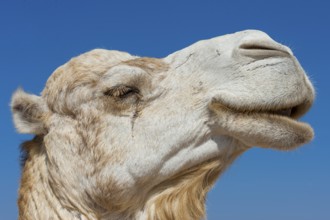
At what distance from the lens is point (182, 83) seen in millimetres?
5137

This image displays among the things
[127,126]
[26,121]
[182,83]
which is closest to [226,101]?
[182,83]

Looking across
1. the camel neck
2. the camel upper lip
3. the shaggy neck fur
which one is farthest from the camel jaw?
the camel neck

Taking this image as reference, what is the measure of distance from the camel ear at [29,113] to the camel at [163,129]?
144 millimetres

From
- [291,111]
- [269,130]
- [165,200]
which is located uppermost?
[291,111]

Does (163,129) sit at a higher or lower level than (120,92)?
lower

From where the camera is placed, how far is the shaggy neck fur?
16.2 ft

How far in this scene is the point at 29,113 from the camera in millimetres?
5535

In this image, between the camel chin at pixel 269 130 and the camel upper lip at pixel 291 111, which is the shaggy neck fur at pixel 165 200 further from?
the camel upper lip at pixel 291 111

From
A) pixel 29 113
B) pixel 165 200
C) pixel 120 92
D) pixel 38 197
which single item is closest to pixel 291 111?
pixel 165 200

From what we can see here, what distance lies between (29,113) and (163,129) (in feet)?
4.66

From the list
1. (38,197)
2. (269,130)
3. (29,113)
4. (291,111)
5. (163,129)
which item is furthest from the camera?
(29,113)

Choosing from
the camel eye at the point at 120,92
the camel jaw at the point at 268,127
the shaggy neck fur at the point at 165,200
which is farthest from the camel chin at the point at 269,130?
the camel eye at the point at 120,92

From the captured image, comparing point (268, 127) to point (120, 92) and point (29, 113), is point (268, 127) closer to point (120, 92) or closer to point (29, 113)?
point (120, 92)

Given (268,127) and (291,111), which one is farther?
(291,111)
